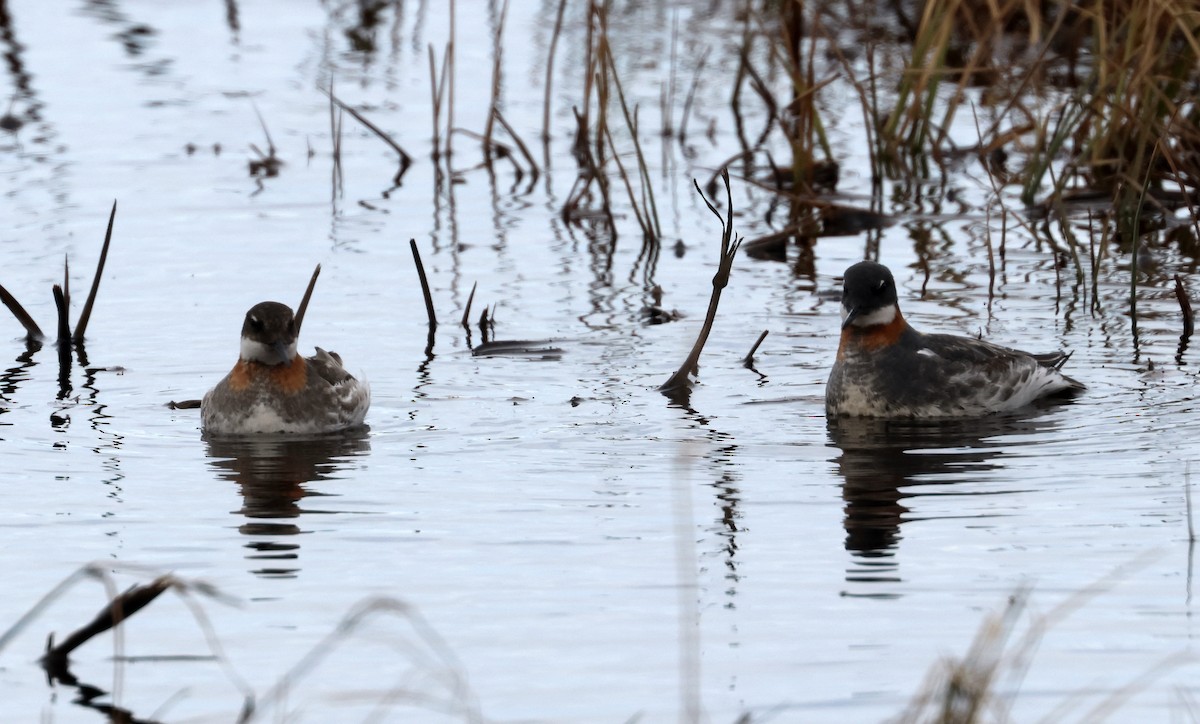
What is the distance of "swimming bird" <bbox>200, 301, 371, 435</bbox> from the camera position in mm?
10375

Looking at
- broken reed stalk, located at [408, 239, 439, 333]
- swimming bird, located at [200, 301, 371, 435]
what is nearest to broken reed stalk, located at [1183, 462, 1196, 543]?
swimming bird, located at [200, 301, 371, 435]

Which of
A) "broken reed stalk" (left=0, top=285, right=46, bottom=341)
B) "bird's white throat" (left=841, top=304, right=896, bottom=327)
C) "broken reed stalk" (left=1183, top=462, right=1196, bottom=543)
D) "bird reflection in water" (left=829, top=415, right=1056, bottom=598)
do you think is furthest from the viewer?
"broken reed stalk" (left=0, top=285, right=46, bottom=341)

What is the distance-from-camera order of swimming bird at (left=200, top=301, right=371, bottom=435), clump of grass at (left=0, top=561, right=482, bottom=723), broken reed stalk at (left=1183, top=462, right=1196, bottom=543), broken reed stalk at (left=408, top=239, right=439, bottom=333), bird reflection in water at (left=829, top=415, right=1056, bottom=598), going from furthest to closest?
broken reed stalk at (left=408, top=239, right=439, bottom=333), swimming bird at (left=200, top=301, right=371, bottom=435), bird reflection in water at (left=829, top=415, right=1056, bottom=598), broken reed stalk at (left=1183, top=462, right=1196, bottom=543), clump of grass at (left=0, top=561, right=482, bottom=723)

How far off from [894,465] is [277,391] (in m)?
3.30

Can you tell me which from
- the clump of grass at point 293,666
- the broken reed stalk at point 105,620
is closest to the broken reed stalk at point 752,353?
the clump of grass at point 293,666

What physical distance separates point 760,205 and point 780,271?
2624mm

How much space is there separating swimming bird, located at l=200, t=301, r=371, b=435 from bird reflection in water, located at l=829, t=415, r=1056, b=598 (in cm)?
261

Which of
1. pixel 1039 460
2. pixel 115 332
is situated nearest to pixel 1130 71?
pixel 1039 460

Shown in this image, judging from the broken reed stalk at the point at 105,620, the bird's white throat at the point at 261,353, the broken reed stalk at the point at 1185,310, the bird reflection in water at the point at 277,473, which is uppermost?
the broken reed stalk at the point at 105,620

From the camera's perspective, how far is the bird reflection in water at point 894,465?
7879 millimetres

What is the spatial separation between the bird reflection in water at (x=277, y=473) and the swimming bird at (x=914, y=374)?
267 centimetres

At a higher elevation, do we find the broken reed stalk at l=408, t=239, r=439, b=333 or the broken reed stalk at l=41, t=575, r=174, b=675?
the broken reed stalk at l=41, t=575, r=174, b=675

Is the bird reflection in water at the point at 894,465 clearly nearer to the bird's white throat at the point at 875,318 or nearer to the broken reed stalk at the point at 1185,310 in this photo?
the bird's white throat at the point at 875,318

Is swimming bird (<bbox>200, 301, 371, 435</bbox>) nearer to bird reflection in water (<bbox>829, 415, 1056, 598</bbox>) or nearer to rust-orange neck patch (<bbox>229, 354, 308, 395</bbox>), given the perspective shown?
rust-orange neck patch (<bbox>229, 354, 308, 395</bbox>)
